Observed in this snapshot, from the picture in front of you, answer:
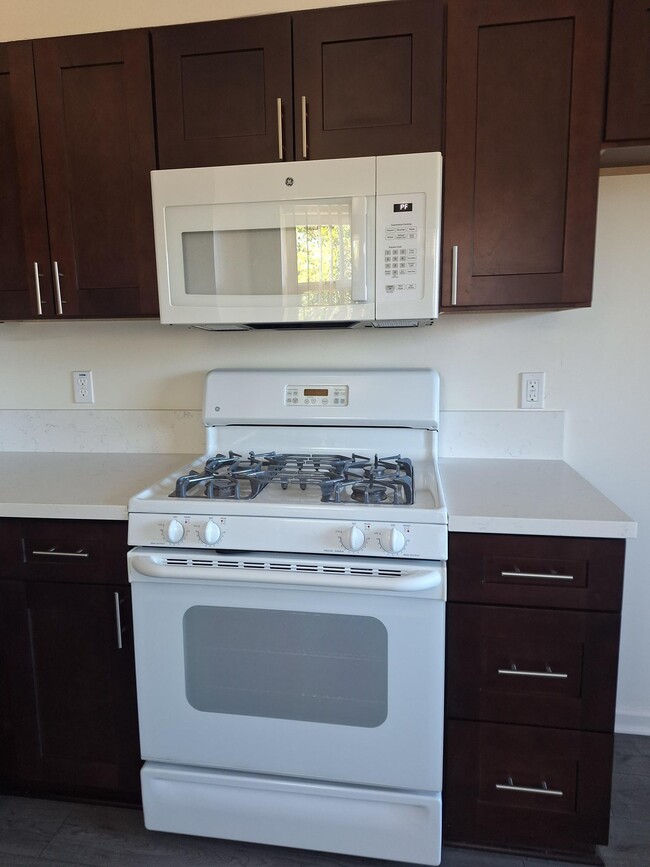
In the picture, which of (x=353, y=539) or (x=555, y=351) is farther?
(x=555, y=351)

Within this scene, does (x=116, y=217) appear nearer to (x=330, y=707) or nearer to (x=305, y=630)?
(x=305, y=630)

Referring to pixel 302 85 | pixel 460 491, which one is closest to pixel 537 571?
pixel 460 491

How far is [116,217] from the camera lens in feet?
5.25

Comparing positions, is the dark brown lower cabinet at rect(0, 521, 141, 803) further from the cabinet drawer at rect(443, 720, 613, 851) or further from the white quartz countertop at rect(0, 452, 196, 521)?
the cabinet drawer at rect(443, 720, 613, 851)

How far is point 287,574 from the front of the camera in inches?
50.9

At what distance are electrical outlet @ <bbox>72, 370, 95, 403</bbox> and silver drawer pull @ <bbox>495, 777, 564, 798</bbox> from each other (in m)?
1.77

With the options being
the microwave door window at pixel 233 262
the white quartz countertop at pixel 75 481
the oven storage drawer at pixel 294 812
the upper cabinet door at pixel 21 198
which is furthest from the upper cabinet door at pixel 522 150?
the oven storage drawer at pixel 294 812

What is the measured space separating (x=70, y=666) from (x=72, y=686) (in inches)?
2.4

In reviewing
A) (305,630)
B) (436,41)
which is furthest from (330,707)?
(436,41)

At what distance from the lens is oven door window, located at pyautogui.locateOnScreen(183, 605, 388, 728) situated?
1.32m

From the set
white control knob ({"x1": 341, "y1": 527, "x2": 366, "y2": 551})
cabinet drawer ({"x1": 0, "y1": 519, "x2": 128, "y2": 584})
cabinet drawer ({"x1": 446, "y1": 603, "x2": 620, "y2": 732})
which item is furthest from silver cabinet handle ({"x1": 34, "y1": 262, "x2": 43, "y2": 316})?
cabinet drawer ({"x1": 446, "y1": 603, "x2": 620, "y2": 732})

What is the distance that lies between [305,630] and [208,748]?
1.39 ft

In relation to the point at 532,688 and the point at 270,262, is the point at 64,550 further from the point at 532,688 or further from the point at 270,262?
the point at 532,688

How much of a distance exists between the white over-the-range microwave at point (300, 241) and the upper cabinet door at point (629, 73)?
1.53ft
